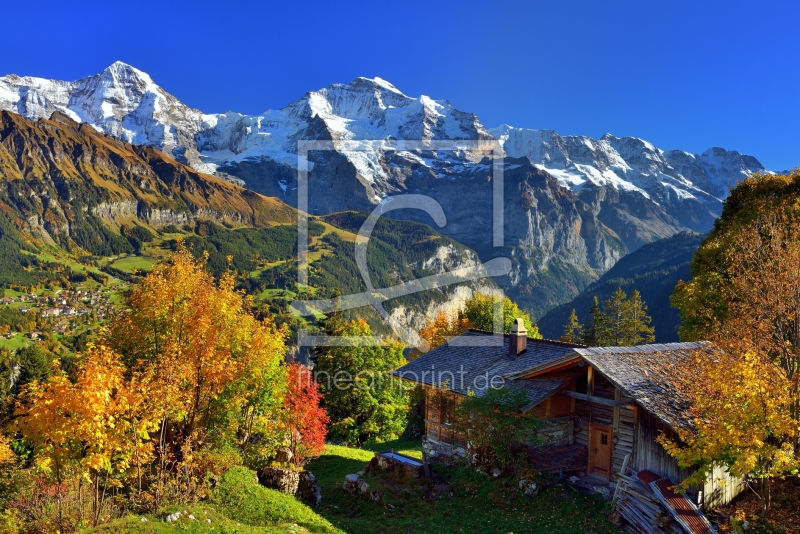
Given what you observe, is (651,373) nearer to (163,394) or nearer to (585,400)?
(585,400)

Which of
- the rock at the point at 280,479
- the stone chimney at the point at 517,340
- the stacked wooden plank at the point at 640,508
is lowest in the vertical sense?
the rock at the point at 280,479

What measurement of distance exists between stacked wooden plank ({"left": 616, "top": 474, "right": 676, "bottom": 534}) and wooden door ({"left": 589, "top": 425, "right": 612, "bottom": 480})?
102 inches

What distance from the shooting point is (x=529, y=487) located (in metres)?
21.4

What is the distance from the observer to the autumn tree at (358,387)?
144 feet

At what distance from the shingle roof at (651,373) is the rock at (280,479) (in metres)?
13.8

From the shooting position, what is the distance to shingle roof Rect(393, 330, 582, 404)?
78.1 ft

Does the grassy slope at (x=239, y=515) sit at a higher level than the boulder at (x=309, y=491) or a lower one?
higher

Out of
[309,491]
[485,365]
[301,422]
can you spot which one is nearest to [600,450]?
[485,365]

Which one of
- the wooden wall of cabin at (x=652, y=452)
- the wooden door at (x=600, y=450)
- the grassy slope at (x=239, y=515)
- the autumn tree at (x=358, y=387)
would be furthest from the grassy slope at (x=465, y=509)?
the autumn tree at (x=358, y=387)

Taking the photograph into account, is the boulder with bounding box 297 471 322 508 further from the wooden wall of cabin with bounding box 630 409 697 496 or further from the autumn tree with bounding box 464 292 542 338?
the autumn tree with bounding box 464 292 542 338

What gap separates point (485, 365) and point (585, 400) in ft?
21.3

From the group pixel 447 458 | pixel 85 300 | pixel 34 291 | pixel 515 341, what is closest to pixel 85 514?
pixel 447 458

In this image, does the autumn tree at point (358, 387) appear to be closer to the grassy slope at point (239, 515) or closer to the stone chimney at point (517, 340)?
the stone chimney at point (517, 340)

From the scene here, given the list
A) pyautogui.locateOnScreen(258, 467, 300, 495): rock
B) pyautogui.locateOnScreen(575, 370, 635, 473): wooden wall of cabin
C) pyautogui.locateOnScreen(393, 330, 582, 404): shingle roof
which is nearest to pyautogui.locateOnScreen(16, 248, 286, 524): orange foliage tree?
pyautogui.locateOnScreen(258, 467, 300, 495): rock
